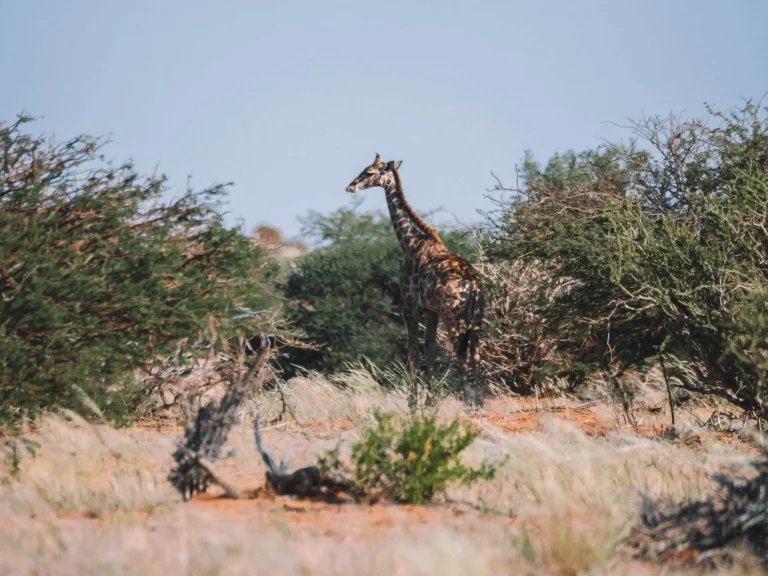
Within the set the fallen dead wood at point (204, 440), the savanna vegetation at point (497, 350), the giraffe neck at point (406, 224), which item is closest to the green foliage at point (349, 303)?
the savanna vegetation at point (497, 350)

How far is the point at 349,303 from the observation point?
1991cm

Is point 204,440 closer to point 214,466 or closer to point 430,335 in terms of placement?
point 214,466

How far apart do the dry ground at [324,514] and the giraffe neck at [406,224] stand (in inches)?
187

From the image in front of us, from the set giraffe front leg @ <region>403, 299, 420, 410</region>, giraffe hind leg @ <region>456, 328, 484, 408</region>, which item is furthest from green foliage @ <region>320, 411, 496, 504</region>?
giraffe front leg @ <region>403, 299, 420, 410</region>

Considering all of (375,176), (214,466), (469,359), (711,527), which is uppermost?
(375,176)

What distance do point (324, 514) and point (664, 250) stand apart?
627cm

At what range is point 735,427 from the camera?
11.8 metres

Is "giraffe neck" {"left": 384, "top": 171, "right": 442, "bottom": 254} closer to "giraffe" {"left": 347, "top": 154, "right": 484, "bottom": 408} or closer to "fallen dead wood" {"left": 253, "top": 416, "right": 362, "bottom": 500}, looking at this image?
"giraffe" {"left": 347, "top": 154, "right": 484, "bottom": 408}

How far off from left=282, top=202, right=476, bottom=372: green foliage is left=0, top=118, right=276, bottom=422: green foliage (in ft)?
20.9

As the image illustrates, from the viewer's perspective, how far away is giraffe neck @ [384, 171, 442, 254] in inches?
592

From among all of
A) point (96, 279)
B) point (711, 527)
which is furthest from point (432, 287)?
point (711, 527)

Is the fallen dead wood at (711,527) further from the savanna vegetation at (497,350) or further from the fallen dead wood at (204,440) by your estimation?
the fallen dead wood at (204,440)

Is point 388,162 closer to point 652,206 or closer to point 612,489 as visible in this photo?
point 652,206

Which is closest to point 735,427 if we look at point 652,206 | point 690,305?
point 690,305
